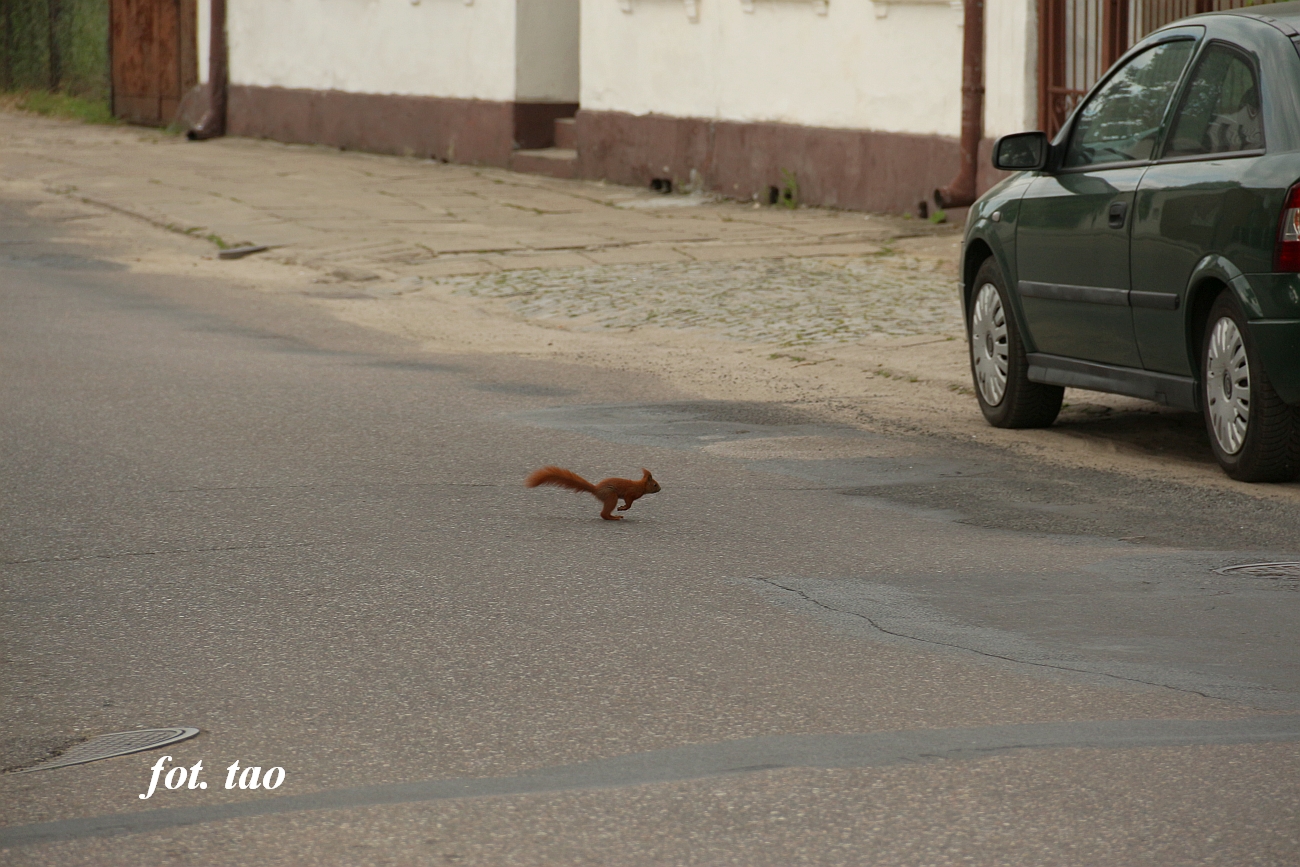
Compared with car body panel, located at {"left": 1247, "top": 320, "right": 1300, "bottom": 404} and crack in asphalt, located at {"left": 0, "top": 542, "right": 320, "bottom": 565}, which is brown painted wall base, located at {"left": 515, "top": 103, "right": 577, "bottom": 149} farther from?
crack in asphalt, located at {"left": 0, "top": 542, "right": 320, "bottom": 565}

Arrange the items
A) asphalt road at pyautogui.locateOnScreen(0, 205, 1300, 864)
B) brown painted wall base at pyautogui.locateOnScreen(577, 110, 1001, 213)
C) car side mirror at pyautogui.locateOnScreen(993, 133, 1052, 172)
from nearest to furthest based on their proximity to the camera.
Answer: asphalt road at pyautogui.locateOnScreen(0, 205, 1300, 864), car side mirror at pyautogui.locateOnScreen(993, 133, 1052, 172), brown painted wall base at pyautogui.locateOnScreen(577, 110, 1001, 213)

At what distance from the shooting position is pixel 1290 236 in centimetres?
712

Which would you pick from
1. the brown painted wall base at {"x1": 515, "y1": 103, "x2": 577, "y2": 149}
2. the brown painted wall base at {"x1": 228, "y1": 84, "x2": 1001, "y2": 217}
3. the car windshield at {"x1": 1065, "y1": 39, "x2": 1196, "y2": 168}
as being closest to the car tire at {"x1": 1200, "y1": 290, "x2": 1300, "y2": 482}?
the car windshield at {"x1": 1065, "y1": 39, "x2": 1196, "y2": 168}

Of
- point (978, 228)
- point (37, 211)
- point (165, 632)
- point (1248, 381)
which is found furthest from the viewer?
point (37, 211)

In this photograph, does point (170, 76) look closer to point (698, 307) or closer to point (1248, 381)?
point (698, 307)

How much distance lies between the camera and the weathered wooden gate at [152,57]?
98.6 ft

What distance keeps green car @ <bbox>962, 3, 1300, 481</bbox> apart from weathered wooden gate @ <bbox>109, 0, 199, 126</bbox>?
2288 centimetres

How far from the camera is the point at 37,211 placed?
19.8 m

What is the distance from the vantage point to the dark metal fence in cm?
3316

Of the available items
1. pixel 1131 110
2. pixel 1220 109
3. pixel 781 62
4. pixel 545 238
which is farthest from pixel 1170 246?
pixel 781 62

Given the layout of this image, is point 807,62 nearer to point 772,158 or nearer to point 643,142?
point 772,158

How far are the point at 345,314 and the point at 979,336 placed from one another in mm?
5443

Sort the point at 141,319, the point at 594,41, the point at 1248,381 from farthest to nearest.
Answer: the point at 594,41 < the point at 141,319 < the point at 1248,381

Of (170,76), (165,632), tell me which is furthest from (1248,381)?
(170,76)
